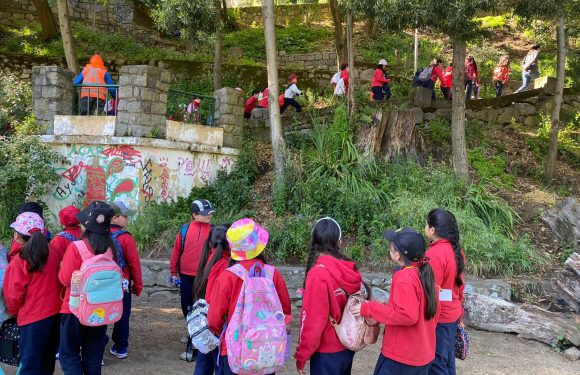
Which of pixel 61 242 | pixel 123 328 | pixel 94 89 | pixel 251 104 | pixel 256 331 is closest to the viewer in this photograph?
pixel 256 331

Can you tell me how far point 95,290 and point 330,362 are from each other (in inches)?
72.1

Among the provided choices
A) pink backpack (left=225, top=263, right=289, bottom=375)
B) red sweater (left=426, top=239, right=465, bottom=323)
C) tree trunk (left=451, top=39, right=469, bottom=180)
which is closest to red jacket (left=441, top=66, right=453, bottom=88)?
tree trunk (left=451, top=39, right=469, bottom=180)

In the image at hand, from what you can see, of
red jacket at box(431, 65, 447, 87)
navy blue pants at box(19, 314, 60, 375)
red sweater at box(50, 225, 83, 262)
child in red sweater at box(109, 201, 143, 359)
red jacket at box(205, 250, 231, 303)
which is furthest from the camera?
red jacket at box(431, 65, 447, 87)

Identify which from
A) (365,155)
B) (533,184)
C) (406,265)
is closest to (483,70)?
(533,184)

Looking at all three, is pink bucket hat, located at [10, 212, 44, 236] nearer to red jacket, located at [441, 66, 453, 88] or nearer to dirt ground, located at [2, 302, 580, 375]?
dirt ground, located at [2, 302, 580, 375]

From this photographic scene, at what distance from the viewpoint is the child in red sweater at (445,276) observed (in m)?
4.20

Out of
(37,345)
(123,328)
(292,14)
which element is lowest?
(123,328)

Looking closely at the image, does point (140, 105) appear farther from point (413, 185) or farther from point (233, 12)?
point (233, 12)

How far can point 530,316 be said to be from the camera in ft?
23.4

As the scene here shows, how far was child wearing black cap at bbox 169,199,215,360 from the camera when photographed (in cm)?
582

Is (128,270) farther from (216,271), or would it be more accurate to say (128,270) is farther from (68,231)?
(216,271)

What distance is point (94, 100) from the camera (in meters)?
10.0

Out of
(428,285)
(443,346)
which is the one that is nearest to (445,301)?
(443,346)

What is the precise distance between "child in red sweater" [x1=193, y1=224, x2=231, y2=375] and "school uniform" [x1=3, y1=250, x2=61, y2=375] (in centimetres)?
116
